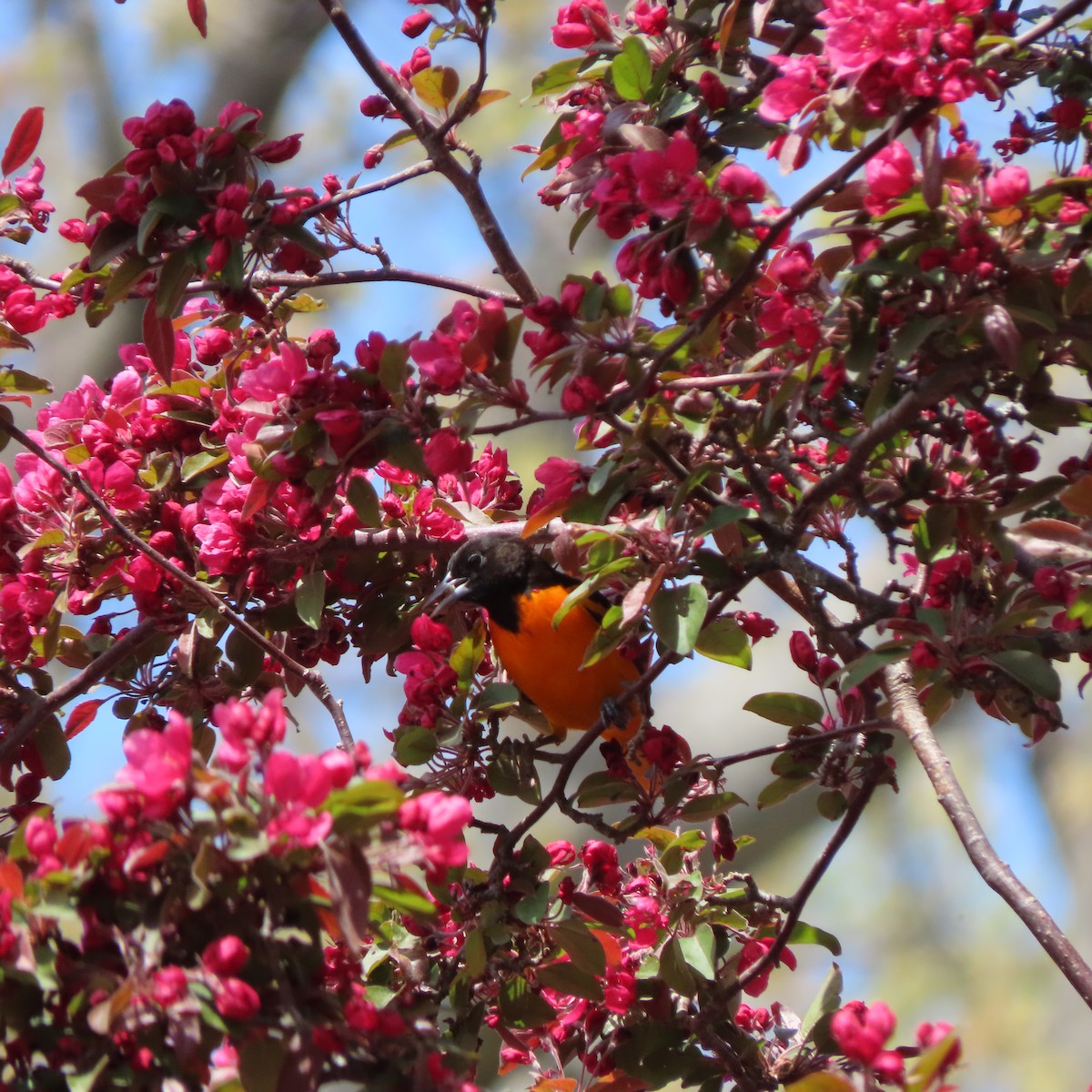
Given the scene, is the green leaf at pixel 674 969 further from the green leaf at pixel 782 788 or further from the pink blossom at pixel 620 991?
the green leaf at pixel 782 788

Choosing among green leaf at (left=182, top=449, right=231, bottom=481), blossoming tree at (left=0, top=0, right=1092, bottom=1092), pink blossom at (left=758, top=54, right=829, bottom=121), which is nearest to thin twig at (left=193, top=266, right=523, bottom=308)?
blossoming tree at (left=0, top=0, right=1092, bottom=1092)

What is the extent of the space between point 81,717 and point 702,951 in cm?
143

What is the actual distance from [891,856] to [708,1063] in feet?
31.9

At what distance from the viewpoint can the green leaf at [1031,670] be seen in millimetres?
1791

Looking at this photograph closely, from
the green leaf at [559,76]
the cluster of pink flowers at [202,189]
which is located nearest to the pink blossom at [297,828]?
the cluster of pink flowers at [202,189]

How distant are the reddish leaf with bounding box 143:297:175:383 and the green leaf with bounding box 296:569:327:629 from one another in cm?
47

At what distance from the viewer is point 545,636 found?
12.1 feet

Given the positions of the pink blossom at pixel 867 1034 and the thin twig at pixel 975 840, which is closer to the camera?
the pink blossom at pixel 867 1034

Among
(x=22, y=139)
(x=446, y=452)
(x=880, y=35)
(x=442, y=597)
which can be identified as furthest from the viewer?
(x=442, y=597)

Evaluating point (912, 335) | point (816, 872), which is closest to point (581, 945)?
point (816, 872)

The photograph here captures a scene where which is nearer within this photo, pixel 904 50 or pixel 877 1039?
pixel 877 1039

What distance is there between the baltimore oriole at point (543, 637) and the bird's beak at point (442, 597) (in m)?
0.08

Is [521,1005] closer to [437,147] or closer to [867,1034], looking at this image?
[867,1034]

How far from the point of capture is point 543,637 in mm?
3686
